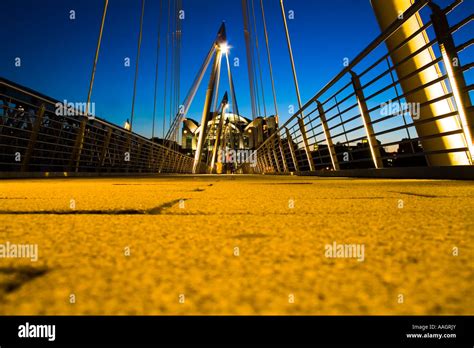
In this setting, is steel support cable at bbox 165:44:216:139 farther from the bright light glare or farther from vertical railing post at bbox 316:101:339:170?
vertical railing post at bbox 316:101:339:170

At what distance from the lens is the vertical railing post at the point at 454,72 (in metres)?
2.86

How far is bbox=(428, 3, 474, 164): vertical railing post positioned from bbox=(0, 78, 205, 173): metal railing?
5.43m

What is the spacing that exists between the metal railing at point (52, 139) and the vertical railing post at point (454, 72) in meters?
5.43

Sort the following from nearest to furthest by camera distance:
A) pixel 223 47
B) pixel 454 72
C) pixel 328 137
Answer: pixel 454 72 → pixel 328 137 → pixel 223 47

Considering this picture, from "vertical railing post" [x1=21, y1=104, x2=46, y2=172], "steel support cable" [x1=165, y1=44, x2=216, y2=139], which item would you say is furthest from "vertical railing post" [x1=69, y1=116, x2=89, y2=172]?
"steel support cable" [x1=165, y1=44, x2=216, y2=139]

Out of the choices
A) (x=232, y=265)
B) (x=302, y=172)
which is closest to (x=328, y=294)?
(x=232, y=265)

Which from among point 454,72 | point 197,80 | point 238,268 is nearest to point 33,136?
point 454,72

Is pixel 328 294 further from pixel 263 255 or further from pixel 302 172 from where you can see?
pixel 302 172

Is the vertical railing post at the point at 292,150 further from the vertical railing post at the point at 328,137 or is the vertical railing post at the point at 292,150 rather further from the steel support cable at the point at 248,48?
the steel support cable at the point at 248,48

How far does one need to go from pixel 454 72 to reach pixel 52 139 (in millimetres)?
7199

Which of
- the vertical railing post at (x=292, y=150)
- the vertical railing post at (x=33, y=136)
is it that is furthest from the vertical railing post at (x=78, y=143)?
the vertical railing post at (x=292, y=150)

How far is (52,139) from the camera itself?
7.24m

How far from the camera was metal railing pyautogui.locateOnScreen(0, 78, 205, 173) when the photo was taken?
18.2ft

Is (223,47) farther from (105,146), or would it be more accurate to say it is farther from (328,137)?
(328,137)
